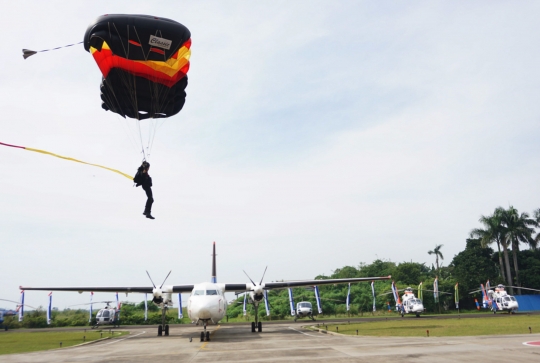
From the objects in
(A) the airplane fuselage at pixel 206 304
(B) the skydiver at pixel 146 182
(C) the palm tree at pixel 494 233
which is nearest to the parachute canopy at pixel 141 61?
(B) the skydiver at pixel 146 182

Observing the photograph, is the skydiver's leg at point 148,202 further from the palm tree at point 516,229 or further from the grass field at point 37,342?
the palm tree at point 516,229

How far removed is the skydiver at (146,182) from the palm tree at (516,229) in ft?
215

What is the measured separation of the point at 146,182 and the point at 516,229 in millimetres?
66610

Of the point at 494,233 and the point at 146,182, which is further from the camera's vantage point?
the point at 494,233

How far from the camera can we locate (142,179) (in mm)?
14625

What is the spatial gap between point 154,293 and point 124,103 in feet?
49.0

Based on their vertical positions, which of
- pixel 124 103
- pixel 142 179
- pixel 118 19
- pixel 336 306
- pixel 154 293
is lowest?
pixel 336 306

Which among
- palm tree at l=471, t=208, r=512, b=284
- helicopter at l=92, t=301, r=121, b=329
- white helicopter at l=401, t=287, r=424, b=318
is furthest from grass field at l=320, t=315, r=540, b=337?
palm tree at l=471, t=208, r=512, b=284

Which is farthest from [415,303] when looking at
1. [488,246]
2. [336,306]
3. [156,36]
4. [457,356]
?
[156,36]

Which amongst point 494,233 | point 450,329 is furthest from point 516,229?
point 450,329

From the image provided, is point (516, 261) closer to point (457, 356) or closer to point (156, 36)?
point (457, 356)

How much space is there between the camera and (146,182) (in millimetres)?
14859

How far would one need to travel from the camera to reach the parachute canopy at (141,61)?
1437 centimetres

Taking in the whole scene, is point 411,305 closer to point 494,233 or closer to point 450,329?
point 450,329
